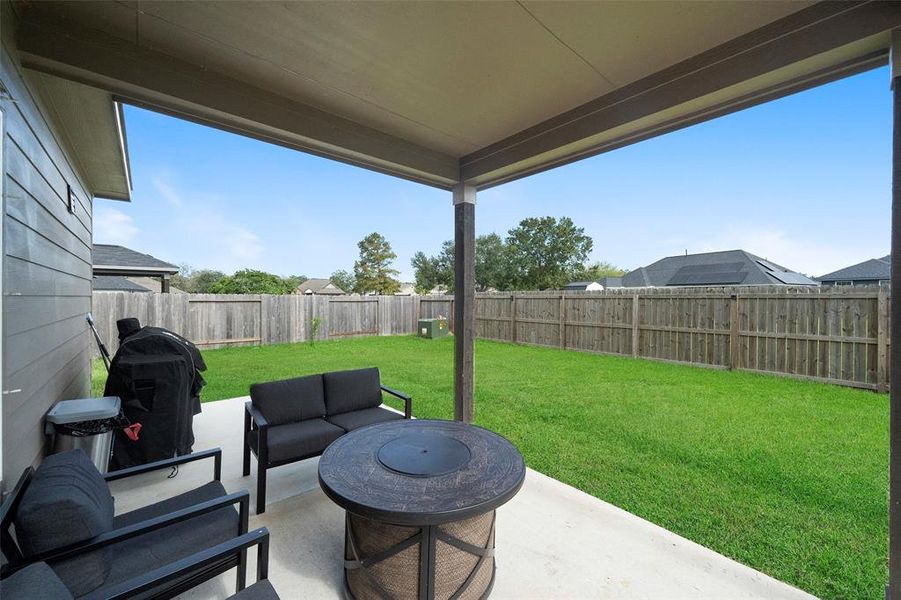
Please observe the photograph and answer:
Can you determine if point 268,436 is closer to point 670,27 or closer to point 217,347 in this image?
point 670,27

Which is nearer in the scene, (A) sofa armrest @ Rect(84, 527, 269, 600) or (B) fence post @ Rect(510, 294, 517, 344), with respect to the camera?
(A) sofa armrest @ Rect(84, 527, 269, 600)

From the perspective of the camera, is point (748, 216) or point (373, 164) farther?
point (748, 216)

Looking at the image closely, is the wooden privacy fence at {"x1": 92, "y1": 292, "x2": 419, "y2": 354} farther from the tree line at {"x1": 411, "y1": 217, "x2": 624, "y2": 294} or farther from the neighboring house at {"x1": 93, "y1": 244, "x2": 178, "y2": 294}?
the tree line at {"x1": 411, "y1": 217, "x2": 624, "y2": 294}

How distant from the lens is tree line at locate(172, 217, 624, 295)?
79.7 ft

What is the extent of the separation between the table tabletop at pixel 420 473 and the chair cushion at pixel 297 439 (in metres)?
0.60

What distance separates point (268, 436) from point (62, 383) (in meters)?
1.55

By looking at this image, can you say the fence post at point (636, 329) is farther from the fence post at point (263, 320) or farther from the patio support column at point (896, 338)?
the fence post at point (263, 320)

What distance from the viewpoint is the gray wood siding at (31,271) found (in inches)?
57.2

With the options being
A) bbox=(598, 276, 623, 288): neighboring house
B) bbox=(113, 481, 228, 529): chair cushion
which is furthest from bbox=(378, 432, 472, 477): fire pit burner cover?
bbox=(598, 276, 623, 288): neighboring house

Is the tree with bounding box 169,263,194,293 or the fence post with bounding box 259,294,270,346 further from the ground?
the tree with bounding box 169,263,194,293

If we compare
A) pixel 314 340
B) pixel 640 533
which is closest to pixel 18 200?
pixel 640 533

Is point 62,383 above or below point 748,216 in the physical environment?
below

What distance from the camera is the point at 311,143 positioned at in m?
2.61

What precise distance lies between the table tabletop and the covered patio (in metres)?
0.61
